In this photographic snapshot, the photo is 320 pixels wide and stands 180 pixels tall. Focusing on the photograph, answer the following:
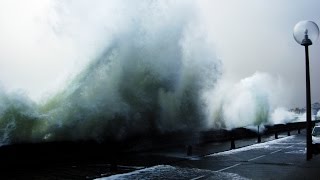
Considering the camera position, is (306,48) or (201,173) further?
(306,48)

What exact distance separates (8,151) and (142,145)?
392 inches

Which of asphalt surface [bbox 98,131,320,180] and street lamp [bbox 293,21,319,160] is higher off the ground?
street lamp [bbox 293,21,319,160]

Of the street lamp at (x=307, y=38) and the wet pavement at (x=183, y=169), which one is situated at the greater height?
the street lamp at (x=307, y=38)

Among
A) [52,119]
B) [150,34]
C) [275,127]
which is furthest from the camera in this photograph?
[275,127]

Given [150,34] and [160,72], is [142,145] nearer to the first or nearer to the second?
[160,72]

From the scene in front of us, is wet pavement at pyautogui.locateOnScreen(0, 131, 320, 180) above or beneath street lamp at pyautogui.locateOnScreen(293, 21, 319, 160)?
beneath

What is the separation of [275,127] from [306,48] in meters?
30.9

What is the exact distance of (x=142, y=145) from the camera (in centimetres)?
2369

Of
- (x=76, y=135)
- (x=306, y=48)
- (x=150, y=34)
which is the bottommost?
(x=76, y=135)

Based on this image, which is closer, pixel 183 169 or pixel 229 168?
pixel 183 169

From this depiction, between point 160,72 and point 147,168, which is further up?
point 160,72

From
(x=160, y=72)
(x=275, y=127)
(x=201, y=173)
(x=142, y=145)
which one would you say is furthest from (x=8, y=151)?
(x=275, y=127)

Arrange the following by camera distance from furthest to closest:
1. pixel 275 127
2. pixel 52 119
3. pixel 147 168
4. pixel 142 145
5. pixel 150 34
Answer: pixel 275 127, pixel 150 34, pixel 142 145, pixel 52 119, pixel 147 168

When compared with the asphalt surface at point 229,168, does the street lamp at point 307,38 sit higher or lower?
higher
